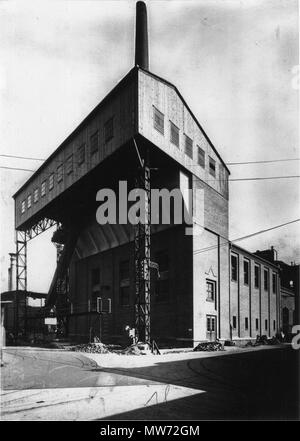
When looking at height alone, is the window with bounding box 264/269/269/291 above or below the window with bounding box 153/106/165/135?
below

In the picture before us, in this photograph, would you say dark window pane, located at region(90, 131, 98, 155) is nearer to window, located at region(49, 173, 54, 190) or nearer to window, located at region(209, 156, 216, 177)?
window, located at region(49, 173, 54, 190)

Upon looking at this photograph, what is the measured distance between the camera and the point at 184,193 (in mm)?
24375

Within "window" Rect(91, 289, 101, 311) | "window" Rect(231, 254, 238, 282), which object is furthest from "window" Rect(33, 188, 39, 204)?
"window" Rect(231, 254, 238, 282)

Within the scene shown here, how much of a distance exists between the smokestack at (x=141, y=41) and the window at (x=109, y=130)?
4.34 meters

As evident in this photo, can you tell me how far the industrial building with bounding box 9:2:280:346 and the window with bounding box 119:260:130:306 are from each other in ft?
0.30

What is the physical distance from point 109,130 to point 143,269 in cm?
899

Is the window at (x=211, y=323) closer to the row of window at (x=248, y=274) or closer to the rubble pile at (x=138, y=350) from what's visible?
the row of window at (x=248, y=274)

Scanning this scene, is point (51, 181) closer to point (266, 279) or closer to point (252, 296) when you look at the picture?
point (252, 296)

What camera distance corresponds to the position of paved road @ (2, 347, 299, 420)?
6684mm

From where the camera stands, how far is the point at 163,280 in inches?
1003

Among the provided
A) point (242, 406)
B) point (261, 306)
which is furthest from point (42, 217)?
point (242, 406)

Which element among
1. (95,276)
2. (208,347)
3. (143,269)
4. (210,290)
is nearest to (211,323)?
(210,290)

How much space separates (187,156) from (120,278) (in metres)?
11.3
